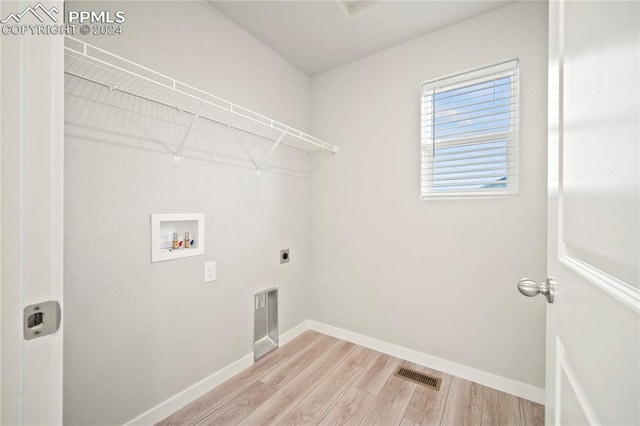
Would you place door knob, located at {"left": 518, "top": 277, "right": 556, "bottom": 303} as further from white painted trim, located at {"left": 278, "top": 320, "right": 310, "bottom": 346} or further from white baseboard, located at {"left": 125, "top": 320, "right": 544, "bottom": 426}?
white painted trim, located at {"left": 278, "top": 320, "right": 310, "bottom": 346}

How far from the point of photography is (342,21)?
184cm

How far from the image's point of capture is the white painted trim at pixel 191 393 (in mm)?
1389

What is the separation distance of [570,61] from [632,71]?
332mm

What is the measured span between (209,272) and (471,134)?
2.11m

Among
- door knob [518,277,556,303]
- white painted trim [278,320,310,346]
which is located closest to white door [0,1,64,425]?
door knob [518,277,556,303]

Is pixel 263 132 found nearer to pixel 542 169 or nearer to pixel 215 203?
pixel 215 203

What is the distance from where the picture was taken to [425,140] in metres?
2.01

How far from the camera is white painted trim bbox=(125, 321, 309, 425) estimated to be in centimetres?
139

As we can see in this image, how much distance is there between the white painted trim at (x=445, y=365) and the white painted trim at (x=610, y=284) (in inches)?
68.6

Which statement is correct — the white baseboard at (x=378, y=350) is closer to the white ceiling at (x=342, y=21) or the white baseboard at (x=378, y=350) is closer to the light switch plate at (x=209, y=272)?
the light switch plate at (x=209, y=272)

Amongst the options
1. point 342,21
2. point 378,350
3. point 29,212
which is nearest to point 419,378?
point 378,350

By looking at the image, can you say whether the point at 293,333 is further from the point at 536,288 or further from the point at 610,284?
the point at 610,284

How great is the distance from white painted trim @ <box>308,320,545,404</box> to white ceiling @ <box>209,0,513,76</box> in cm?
253

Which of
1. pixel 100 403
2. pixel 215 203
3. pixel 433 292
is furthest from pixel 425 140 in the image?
pixel 100 403
